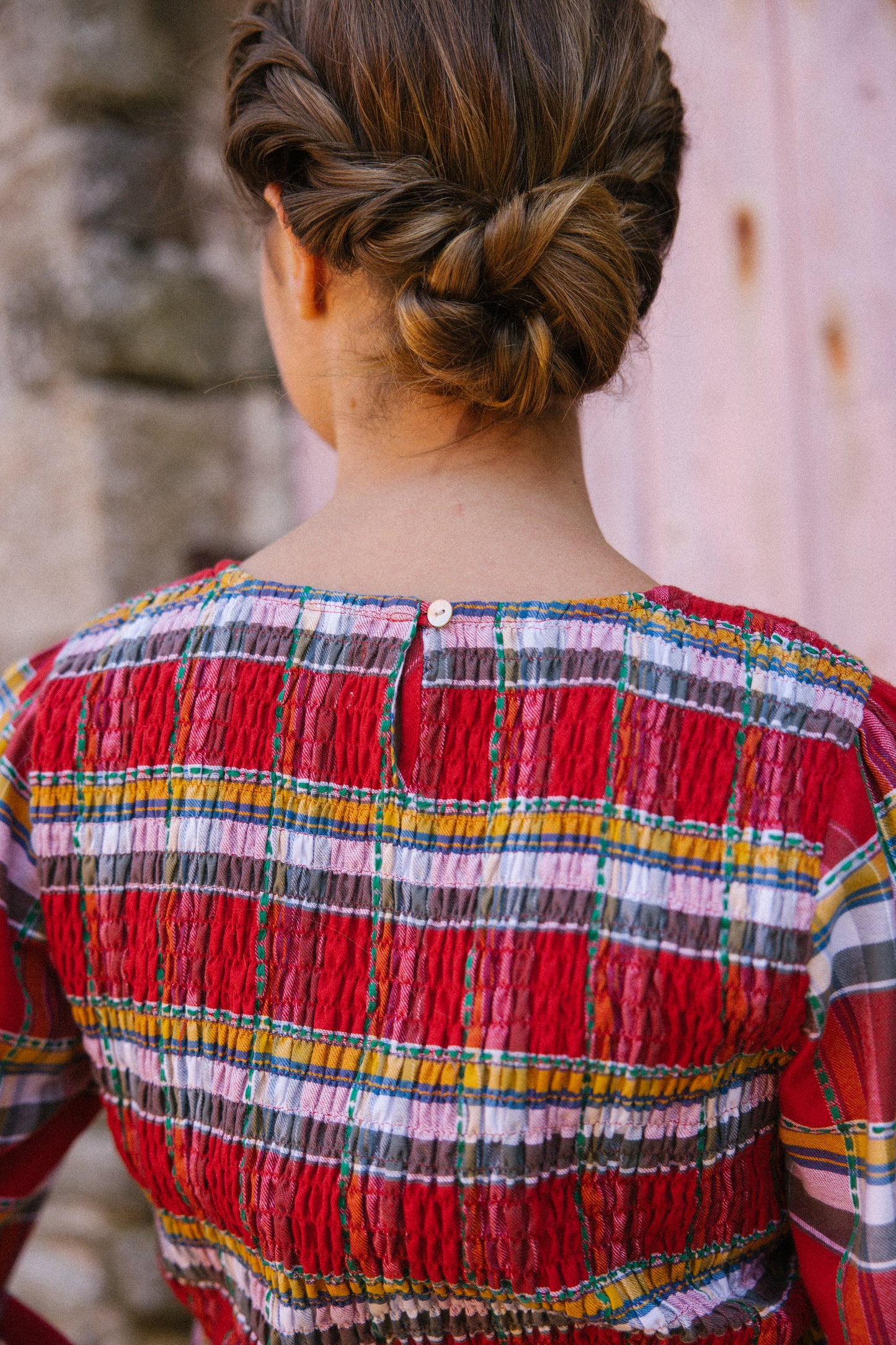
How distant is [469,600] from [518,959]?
24 cm

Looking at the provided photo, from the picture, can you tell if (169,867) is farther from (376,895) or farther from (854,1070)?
(854,1070)

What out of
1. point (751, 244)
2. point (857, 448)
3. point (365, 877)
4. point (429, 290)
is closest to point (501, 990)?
point (365, 877)

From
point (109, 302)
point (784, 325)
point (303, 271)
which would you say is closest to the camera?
point (303, 271)

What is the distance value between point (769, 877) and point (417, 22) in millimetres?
604

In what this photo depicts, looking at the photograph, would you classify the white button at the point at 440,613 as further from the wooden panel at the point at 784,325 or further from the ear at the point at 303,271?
the wooden panel at the point at 784,325

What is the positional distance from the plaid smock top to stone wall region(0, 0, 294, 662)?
2.92 feet

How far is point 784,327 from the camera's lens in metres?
1.37

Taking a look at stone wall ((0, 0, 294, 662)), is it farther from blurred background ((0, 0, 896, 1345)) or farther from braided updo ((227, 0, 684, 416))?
braided updo ((227, 0, 684, 416))

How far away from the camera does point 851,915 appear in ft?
2.27

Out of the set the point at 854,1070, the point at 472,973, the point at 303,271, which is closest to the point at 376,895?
the point at 472,973

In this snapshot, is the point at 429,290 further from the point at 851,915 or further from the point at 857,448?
the point at 857,448

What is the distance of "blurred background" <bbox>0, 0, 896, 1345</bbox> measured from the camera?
132 cm

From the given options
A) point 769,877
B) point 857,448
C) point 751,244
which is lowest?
Result: point 769,877

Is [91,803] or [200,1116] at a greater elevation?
[91,803]
